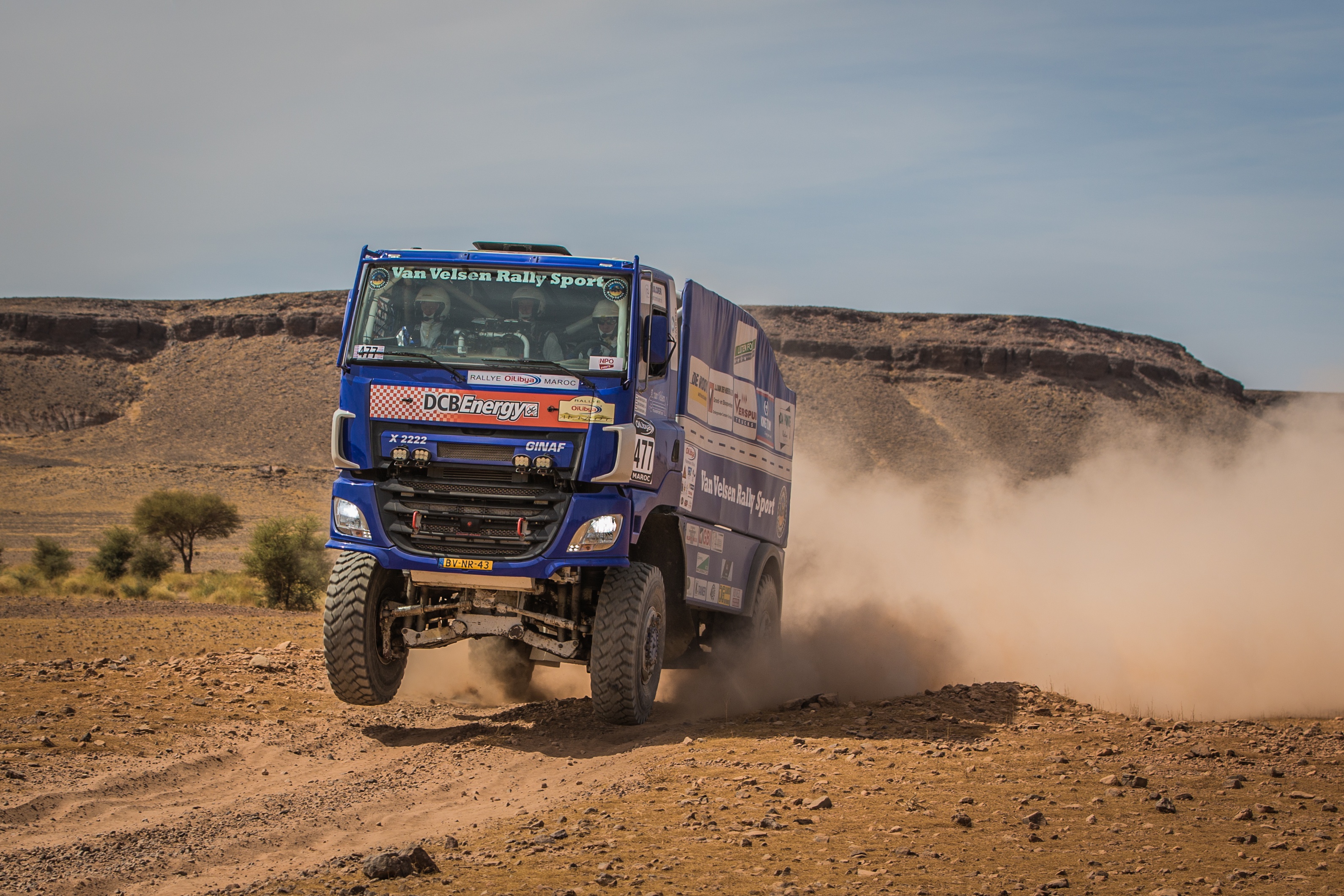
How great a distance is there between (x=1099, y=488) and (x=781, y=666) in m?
17.6

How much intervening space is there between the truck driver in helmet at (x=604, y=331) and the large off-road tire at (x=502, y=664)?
13.5 ft

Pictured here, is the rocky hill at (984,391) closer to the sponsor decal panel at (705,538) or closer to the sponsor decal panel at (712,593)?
the sponsor decal panel at (712,593)

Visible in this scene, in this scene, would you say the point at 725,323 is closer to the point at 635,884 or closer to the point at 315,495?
the point at 635,884

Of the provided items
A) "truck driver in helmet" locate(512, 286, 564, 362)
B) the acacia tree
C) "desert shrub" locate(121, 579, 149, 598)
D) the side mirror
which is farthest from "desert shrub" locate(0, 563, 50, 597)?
the side mirror

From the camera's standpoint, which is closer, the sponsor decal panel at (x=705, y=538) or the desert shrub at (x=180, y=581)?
the sponsor decal panel at (x=705, y=538)

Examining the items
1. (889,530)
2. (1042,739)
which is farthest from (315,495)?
(1042,739)

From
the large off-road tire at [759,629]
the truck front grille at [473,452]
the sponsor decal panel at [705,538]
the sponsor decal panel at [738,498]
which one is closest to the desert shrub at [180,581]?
the sponsor decal panel at [738,498]

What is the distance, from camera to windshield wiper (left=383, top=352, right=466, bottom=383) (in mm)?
9656

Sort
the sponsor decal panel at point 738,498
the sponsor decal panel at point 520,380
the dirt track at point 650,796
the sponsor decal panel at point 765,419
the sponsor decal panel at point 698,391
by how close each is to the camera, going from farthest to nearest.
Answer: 1. the sponsor decal panel at point 765,419
2. the sponsor decal panel at point 738,498
3. the sponsor decal panel at point 698,391
4. the sponsor decal panel at point 520,380
5. the dirt track at point 650,796

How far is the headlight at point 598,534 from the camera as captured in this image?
952 cm

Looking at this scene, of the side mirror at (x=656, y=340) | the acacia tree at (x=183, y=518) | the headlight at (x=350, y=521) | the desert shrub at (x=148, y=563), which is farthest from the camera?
the acacia tree at (x=183, y=518)

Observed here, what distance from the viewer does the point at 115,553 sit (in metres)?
31.8

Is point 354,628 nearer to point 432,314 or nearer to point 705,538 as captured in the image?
point 432,314

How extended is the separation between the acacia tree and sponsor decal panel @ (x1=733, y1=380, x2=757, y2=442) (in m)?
27.3
